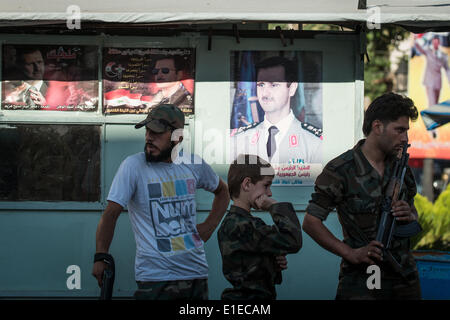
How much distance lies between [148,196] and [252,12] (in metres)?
2.16

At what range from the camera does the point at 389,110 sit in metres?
3.75

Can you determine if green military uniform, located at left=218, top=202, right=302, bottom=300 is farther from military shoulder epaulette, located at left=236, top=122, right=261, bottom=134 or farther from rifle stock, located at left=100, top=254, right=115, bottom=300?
military shoulder epaulette, located at left=236, top=122, right=261, bottom=134

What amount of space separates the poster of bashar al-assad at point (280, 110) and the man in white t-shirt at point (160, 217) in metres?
2.01

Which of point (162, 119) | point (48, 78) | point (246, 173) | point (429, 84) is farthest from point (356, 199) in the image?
point (429, 84)

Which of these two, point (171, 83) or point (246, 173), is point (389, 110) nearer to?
point (246, 173)

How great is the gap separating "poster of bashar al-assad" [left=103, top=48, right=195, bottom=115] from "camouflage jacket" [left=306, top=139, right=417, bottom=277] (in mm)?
2648

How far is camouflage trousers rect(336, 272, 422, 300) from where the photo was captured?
3.61m

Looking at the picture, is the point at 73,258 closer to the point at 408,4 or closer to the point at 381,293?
the point at 381,293

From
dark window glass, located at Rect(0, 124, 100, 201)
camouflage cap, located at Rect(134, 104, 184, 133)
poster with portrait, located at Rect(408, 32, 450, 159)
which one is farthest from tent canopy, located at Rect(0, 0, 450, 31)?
poster with portrait, located at Rect(408, 32, 450, 159)

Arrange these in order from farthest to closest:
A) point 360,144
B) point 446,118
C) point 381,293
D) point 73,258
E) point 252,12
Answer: point 446,118
point 73,258
point 252,12
point 360,144
point 381,293

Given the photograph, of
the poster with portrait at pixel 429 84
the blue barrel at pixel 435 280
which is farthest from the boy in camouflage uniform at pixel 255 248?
the poster with portrait at pixel 429 84

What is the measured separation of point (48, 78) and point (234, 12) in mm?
1945
